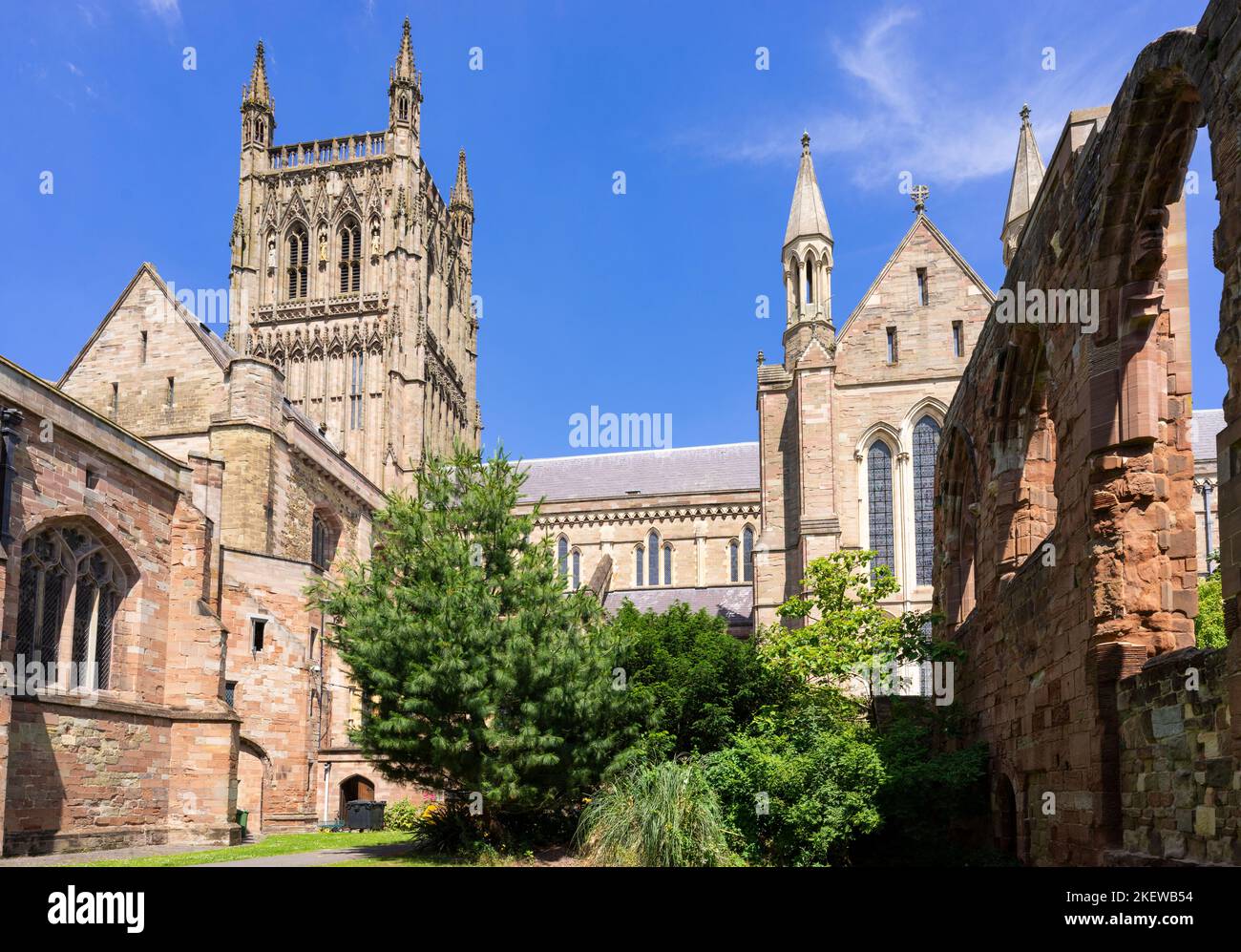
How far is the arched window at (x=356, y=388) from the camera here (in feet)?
202

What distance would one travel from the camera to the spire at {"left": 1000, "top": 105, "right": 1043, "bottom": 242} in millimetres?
36656

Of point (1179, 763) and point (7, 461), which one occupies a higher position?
point (7, 461)

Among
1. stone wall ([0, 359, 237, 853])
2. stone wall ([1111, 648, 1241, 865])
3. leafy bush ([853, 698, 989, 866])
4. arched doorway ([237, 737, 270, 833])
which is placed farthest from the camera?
arched doorway ([237, 737, 270, 833])

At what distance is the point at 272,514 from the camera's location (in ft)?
112

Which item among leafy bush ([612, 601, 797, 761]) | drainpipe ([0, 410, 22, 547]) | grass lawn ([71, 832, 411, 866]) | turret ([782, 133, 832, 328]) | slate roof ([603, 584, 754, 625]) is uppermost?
turret ([782, 133, 832, 328])

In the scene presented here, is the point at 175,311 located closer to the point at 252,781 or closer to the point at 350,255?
the point at 252,781

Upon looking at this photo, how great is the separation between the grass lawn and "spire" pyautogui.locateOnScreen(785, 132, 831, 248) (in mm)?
24231

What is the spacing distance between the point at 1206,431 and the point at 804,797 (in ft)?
119

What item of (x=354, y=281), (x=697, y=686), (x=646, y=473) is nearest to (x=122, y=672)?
(x=697, y=686)

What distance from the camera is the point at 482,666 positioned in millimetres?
18969

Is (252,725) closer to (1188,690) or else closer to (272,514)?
(272,514)

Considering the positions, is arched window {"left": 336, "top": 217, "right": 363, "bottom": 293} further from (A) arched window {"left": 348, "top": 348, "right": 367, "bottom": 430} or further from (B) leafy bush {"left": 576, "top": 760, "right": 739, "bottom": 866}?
(B) leafy bush {"left": 576, "top": 760, "right": 739, "bottom": 866}

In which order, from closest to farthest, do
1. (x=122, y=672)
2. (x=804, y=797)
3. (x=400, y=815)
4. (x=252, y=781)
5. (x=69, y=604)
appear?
(x=804, y=797) → (x=69, y=604) → (x=122, y=672) → (x=252, y=781) → (x=400, y=815)
